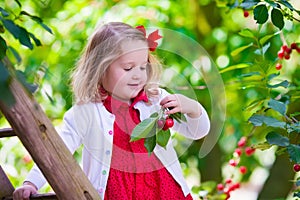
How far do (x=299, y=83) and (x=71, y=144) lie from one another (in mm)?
835

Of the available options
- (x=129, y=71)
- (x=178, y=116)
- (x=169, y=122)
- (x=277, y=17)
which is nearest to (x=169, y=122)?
(x=169, y=122)

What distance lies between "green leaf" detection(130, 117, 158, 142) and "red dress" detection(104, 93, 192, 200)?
1.08ft

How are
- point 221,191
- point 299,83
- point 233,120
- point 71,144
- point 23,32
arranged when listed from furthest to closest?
1. point 233,120
2. point 221,191
3. point 299,83
4. point 71,144
5. point 23,32

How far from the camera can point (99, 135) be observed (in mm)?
1701

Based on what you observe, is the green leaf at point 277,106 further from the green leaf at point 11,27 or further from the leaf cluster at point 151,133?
the green leaf at point 11,27

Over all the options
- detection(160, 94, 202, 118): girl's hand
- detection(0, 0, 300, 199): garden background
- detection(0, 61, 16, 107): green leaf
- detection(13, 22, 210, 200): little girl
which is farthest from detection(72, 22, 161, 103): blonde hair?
detection(0, 0, 300, 199): garden background

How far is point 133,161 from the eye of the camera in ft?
5.60

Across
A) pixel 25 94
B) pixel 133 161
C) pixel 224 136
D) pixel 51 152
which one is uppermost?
pixel 25 94

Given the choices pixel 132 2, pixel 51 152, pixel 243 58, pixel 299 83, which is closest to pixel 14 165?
pixel 132 2

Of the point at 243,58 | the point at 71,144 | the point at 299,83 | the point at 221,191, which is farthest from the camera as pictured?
the point at 243,58

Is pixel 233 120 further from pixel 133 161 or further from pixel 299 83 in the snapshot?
pixel 133 161

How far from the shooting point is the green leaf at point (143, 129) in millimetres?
1340

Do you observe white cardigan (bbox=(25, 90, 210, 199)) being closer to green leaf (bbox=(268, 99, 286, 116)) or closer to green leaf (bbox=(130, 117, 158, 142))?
green leaf (bbox=(268, 99, 286, 116))

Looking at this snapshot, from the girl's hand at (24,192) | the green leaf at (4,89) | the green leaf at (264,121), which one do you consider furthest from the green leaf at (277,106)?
the green leaf at (4,89)
